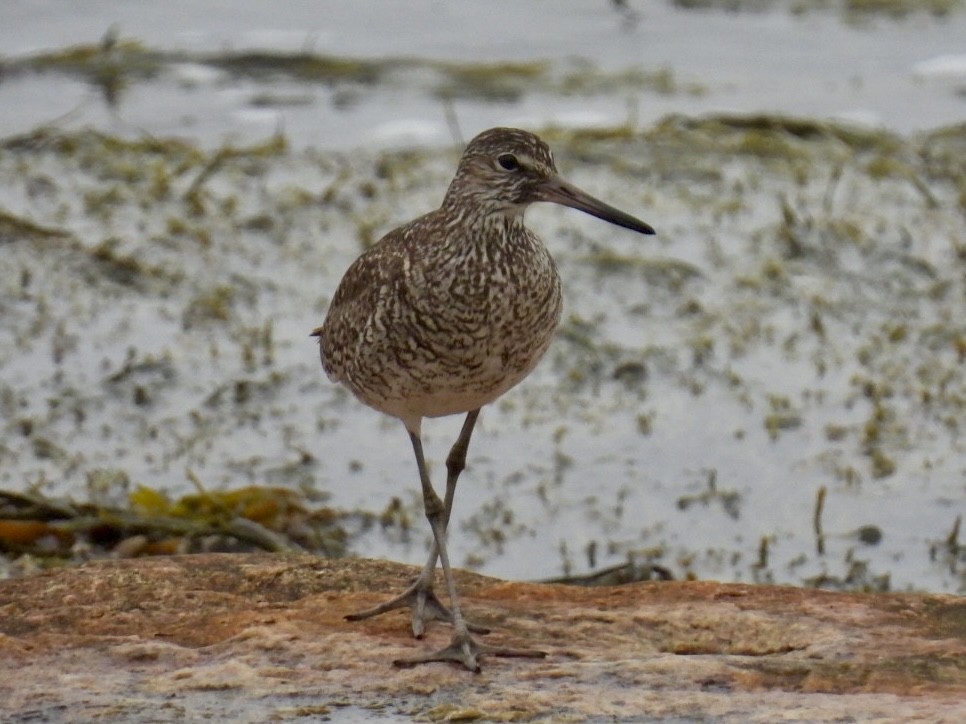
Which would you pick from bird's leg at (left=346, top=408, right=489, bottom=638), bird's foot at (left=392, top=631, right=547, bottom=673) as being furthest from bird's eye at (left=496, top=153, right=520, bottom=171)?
bird's foot at (left=392, top=631, right=547, bottom=673)

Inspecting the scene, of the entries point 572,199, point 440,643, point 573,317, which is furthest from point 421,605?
point 573,317

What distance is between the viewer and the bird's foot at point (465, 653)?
4.70 meters

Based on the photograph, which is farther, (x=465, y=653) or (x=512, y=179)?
(x=512, y=179)

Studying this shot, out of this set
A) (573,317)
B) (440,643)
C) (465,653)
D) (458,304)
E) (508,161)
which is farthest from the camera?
(573,317)

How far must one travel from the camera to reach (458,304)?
16.8 ft

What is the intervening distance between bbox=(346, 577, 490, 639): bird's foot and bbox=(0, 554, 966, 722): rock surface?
1.6 inches

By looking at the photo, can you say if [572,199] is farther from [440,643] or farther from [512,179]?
[440,643]

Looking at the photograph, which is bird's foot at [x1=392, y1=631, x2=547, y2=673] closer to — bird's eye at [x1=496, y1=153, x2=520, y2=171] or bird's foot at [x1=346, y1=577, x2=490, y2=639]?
bird's foot at [x1=346, y1=577, x2=490, y2=639]

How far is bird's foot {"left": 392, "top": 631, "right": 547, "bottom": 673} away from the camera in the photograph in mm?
4703

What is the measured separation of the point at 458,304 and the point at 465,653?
1.07 meters

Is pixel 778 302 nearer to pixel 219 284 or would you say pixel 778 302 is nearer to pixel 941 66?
pixel 219 284

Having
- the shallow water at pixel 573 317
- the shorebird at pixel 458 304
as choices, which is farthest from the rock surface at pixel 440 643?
the shallow water at pixel 573 317

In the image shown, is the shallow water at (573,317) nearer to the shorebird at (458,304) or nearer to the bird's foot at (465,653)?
the shorebird at (458,304)

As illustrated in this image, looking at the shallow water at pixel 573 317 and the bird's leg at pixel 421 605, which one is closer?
the bird's leg at pixel 421 605
